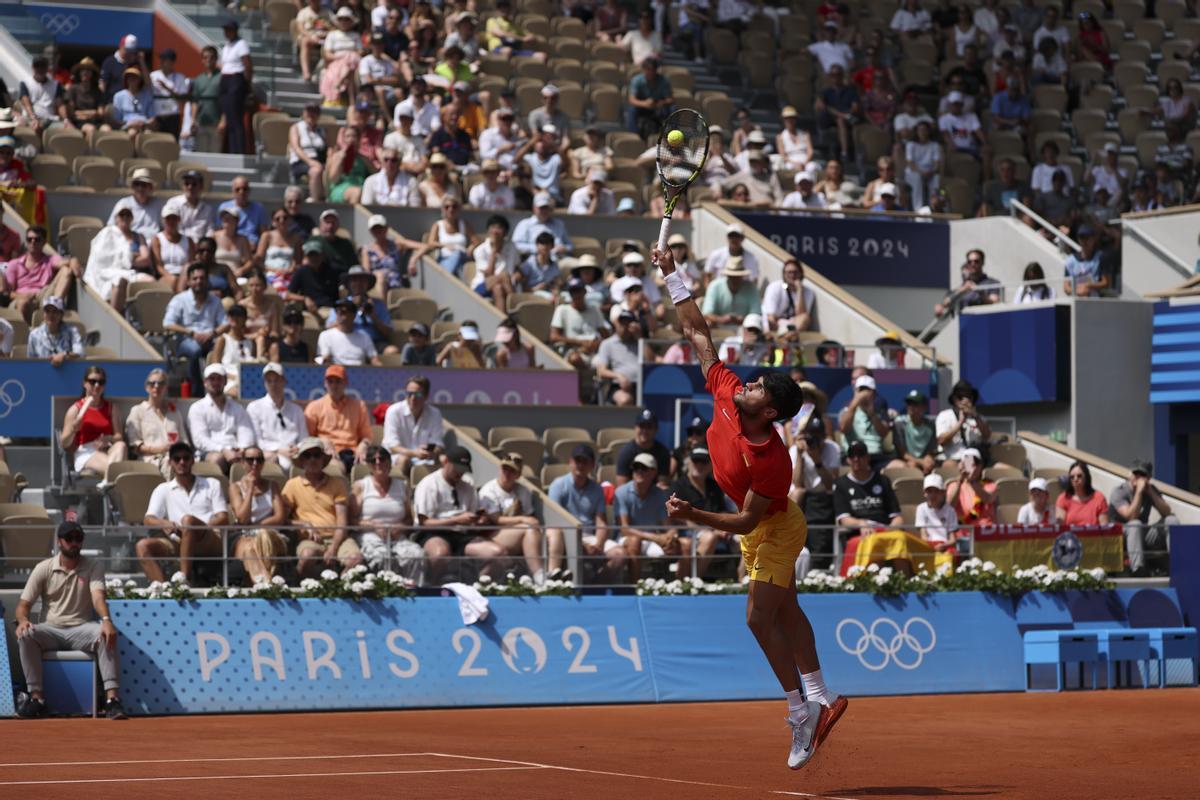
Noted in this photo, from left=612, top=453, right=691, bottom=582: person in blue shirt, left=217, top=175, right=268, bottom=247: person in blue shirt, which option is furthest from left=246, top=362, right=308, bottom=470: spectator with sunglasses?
left=217, top=175, right=268, bottom=247: person in blue shirt

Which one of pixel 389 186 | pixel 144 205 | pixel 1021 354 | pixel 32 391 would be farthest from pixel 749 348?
pixel 32 391

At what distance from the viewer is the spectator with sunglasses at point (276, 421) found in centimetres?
1833

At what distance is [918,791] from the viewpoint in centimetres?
1002

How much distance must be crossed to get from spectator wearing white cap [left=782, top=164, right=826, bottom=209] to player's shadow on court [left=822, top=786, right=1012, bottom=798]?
670 inches

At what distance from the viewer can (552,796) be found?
9.60 meters

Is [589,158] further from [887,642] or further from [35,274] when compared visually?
[887,642]

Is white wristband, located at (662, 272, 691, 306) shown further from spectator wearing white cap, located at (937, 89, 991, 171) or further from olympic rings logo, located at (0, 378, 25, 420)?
spectator wearing white cap, located at (937, 89, 991, 171)

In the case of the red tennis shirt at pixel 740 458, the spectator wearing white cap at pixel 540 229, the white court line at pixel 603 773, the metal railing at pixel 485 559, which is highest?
the spectator wearing white cap at pixel 540 229

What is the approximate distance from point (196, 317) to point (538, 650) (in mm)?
5698

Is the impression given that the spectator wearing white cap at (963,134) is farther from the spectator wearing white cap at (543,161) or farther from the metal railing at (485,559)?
the metal railing at (485,559)

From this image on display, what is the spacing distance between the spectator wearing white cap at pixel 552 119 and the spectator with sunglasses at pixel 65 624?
12.0 metres

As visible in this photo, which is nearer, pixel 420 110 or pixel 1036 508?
pixel 1036 508

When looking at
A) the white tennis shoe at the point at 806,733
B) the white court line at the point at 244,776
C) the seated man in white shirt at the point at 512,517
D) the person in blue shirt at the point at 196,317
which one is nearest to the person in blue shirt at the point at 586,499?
the seated man in white shirt at the point at 512,517

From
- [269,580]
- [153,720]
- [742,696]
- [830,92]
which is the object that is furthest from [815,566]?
[830,92]
